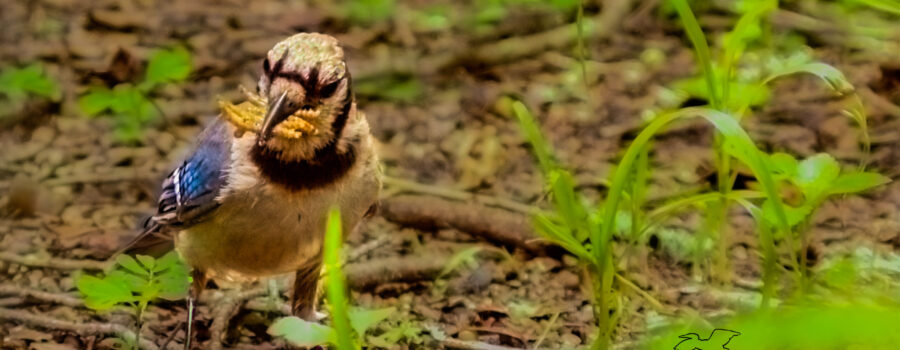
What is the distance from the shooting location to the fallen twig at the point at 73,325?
246 cm

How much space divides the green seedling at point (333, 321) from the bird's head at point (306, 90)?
18 cm

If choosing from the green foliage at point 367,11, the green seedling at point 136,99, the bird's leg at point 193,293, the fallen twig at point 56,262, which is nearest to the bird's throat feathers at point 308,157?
the bird's leg at point 193,293

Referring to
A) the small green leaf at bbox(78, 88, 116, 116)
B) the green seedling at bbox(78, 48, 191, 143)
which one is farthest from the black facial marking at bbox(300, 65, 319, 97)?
the small green leaf at bbox(78, 88, 116, 116)

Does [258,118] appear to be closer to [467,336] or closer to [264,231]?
[264,231]

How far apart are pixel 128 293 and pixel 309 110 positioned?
52cm

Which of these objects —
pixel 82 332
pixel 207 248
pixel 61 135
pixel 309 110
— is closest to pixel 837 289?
pixel 309 110

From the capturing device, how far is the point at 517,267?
2.88 metres

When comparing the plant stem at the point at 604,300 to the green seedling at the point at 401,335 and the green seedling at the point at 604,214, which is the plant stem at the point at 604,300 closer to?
the green seedling at the point at 604,214

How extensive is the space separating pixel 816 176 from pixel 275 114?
104 centimetres

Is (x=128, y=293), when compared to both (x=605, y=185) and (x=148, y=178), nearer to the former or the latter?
(x=148, y=178)

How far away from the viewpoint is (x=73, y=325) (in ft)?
8.20

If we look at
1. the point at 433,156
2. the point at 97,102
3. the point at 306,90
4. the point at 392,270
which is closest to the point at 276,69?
the point at 306,90

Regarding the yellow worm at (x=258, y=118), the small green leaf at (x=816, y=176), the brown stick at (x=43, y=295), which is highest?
the yellow worm at (x=258, y=118)

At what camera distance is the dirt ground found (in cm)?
263
